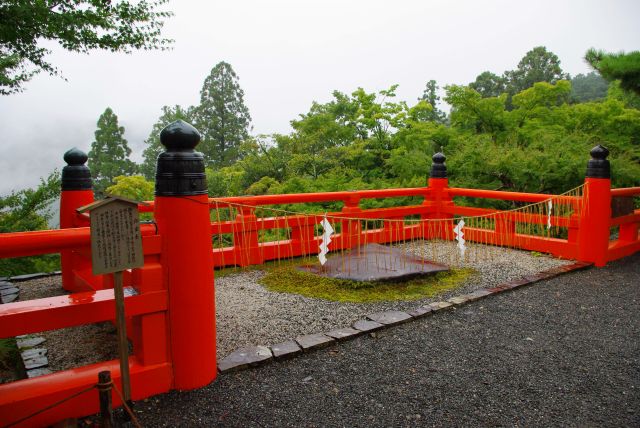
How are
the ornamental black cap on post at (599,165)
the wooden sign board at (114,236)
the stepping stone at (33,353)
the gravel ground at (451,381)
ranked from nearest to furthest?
the wooden sign board at (114,236)
the gravel ground at (451,381)
the stepping stone at (33,353)
the ornamental black cap on post at (599,165)

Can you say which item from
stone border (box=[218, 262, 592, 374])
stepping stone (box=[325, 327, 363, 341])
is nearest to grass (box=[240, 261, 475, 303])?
stone border (box=[218, 262, 592, 374])

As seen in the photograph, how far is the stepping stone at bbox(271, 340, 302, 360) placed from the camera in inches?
130

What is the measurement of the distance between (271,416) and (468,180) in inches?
328

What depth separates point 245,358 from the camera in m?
3.25

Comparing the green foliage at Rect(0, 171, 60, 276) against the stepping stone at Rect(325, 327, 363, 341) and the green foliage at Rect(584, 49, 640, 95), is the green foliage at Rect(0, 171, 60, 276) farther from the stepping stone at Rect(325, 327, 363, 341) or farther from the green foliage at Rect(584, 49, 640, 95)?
the green foliage at Rect(584, 49, 640, 95)

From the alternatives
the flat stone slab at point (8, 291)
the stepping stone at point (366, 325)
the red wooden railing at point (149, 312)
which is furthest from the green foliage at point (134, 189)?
the stepping stone at point (366, 325)

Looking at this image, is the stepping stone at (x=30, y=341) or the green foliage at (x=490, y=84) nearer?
the stepping stone at (x=30, y=341)

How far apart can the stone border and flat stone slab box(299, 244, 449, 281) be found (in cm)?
79

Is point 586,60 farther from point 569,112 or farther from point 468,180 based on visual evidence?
point 569,112

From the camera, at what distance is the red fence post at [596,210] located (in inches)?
232

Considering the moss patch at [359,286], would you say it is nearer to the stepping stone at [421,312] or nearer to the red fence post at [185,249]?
the stepping stone at [421,312]

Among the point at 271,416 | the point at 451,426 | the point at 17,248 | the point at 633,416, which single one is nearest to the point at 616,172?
the point at 633,416

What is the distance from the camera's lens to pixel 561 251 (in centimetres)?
652

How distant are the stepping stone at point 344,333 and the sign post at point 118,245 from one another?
1.67 meters
